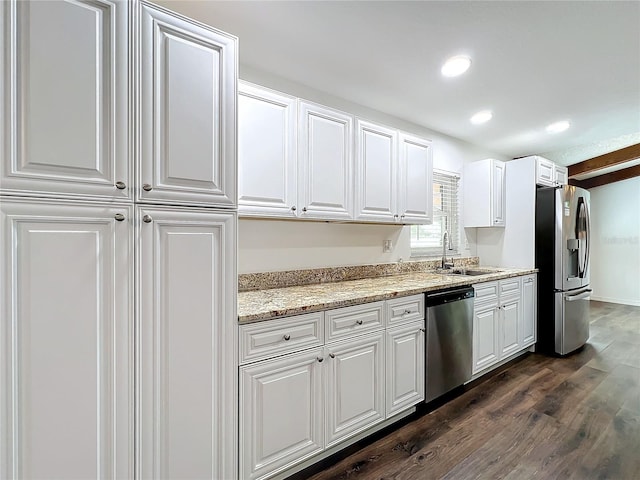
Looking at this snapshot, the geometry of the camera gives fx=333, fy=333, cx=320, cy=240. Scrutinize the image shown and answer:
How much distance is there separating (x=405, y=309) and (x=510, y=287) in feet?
5.72

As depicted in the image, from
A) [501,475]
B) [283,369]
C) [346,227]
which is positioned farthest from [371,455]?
[346,227]

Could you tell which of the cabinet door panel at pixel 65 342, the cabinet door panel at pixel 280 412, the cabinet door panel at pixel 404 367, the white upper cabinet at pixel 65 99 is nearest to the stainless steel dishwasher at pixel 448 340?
the cabinet door panel at pixel 404 367

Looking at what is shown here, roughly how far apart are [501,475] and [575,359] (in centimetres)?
253

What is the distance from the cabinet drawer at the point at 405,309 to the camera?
7.09ft

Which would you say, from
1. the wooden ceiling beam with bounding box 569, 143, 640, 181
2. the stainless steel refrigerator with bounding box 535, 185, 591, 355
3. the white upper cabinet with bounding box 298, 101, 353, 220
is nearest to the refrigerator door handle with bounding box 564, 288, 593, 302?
the stainless steel refrigerator with bounding box 535, 185, 591, 355

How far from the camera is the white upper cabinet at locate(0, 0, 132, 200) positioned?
104 cm

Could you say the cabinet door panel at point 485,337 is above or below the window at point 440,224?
below

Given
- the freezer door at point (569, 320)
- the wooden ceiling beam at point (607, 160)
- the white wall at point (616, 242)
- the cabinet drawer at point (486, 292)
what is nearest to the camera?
the cabinet drawer at point (486, 292)

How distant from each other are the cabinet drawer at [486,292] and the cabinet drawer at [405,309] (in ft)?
2.61

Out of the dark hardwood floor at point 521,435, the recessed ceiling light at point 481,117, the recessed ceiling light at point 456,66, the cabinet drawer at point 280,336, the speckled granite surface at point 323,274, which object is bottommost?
the dark hardwood floor at point 521,435

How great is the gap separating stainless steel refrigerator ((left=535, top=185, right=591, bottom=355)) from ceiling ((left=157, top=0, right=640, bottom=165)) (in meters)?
0.96

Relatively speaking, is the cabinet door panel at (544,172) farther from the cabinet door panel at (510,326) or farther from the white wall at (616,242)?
the white wall at (616,242)

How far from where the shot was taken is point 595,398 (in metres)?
2.76

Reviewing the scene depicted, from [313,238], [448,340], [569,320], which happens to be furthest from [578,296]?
[313,238]
